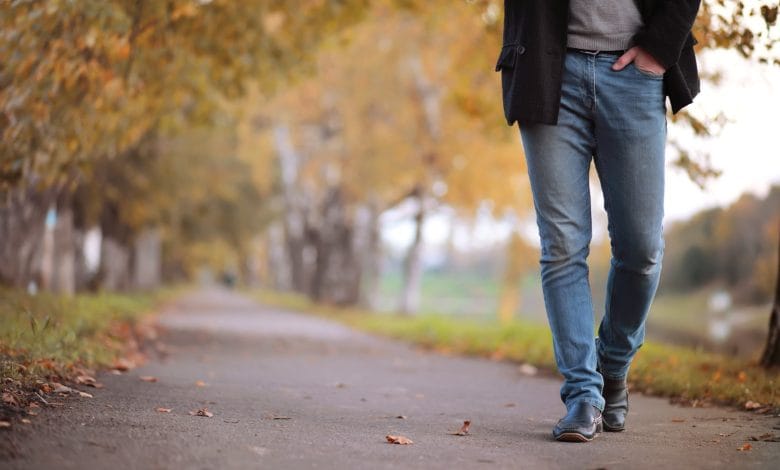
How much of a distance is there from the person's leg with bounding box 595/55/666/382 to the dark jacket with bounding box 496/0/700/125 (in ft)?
0.39

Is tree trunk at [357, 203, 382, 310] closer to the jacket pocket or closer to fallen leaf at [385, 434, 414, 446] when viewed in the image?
the jacket pocket

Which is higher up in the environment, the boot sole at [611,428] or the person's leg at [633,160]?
Result: the person's leg at [633,160]

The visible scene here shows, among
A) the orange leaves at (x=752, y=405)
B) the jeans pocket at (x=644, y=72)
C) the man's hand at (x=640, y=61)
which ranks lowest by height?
the orange leaves at (x=752, y=405)

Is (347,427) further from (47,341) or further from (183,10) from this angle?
(183,10)

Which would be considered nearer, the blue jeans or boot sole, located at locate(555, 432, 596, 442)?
boot sole, located at locate(555, 432, 596, 442)

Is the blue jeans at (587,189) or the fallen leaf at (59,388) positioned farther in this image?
the fallen leaf at (59,388)

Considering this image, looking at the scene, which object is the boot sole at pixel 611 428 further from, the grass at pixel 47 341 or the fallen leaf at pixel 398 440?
the grass at pixel 47 341

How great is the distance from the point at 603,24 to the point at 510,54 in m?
0.38

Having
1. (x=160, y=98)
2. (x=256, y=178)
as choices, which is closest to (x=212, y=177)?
(x=256, y=178)

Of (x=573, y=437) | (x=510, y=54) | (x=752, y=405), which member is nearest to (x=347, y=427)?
(x=573, y=437)

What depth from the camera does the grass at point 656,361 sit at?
206 inches

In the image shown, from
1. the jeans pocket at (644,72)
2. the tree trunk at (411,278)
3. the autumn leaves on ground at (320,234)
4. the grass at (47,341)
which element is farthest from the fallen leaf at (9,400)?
the tree trunk at (411,278)

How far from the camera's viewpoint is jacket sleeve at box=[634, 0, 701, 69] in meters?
3.51

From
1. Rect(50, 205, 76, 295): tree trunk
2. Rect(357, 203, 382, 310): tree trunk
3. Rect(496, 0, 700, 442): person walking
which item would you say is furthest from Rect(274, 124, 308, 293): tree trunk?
Rect(496, 0, 700, 442): person walking
